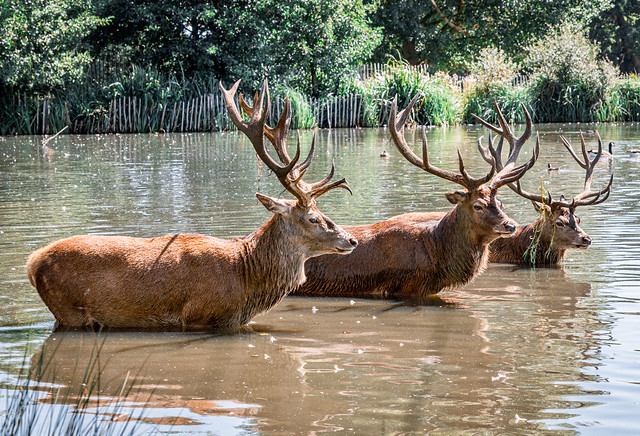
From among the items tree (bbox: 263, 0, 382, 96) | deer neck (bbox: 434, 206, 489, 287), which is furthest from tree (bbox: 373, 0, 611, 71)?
deer neck (bbox: 434, 206, 489, 287)

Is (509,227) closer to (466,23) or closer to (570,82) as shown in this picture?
(570,82)

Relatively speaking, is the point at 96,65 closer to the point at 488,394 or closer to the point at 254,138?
the point at 254,138

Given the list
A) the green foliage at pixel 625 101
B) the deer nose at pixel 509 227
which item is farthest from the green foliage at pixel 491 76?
the deer nose at pixel 509 227

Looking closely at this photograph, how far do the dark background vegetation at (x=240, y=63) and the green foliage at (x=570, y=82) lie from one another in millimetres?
44

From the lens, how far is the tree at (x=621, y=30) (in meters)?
54.2

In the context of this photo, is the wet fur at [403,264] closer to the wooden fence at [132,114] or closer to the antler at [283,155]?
the antler at [283,155]

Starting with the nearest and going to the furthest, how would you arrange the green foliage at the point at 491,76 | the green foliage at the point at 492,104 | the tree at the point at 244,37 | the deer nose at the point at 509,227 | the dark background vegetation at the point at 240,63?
1. the deer nose at the point at 509,227
2. the dark background vegetation at the point at 240,63
3. the tree at the point at 244,37
4. the green foliage at the point at 492,104
5. the green foliage at the point at 491,76

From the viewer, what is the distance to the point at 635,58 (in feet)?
186

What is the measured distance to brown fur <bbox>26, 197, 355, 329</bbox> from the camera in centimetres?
662

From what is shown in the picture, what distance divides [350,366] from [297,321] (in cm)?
149

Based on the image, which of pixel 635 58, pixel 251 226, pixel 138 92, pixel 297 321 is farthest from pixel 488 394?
pixel 635 58

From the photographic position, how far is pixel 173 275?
22.0 ft

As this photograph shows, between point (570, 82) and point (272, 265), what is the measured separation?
101 ft

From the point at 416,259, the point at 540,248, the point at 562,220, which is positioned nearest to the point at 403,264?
the point at 416,259
